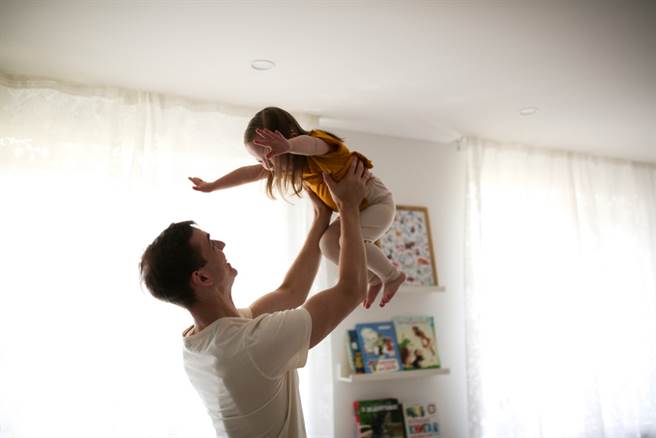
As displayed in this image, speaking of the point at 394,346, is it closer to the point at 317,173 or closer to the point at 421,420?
the point at 421,420

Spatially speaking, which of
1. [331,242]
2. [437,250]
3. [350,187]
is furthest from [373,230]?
[437,250]

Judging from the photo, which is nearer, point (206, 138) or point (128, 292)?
point (128, 292)

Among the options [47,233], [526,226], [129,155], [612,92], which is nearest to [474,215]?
[526,226]

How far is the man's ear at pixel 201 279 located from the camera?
4.73ft

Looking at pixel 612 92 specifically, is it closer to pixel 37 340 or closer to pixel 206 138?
pixel 206 138

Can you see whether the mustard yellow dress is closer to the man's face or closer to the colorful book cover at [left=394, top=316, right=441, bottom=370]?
the man's face

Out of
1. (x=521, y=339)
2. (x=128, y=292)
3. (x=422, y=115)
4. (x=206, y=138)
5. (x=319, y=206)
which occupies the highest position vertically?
(x=422, y=115)

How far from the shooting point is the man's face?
147cm

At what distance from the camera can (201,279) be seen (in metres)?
1.45

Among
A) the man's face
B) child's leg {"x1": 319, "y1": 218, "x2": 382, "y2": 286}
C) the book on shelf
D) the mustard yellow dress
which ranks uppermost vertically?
the mustard yellow dress

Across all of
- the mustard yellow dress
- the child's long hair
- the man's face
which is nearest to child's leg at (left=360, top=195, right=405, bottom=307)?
the mustard yellow dress

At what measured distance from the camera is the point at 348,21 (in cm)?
226

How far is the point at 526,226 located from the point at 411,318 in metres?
1.18

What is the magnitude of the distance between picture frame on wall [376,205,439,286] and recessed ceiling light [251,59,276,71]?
146cm
